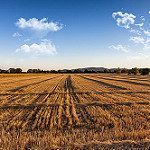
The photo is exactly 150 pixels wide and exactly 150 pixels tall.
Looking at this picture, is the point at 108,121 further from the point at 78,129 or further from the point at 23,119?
the point at 23,119

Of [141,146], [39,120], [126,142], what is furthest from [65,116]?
[141,146]

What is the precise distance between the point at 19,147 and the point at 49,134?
3.28ft

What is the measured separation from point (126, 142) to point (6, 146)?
3655 millimetres

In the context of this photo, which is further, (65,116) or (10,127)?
(65,116)

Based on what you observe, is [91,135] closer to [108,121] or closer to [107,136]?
[107,136]

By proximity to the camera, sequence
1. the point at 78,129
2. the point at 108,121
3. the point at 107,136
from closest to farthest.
Answer: the point at 107,136
the point at 78,129
the point at 108,121

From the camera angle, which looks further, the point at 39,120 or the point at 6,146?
the point at 39,120

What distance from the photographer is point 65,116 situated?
518 cm

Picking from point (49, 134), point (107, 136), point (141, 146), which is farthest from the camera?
point (49, 134)

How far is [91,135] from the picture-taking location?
3.46 meters

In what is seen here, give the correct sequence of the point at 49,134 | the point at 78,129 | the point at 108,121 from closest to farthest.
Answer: the point at 49,134 < the point at 78,129 < the point at 108,121

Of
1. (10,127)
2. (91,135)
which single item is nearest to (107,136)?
(91,135)

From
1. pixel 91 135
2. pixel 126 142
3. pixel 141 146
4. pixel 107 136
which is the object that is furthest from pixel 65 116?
pixel 141 146

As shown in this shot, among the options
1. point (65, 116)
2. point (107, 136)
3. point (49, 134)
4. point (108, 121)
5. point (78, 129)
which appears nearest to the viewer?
point (107, 136)
